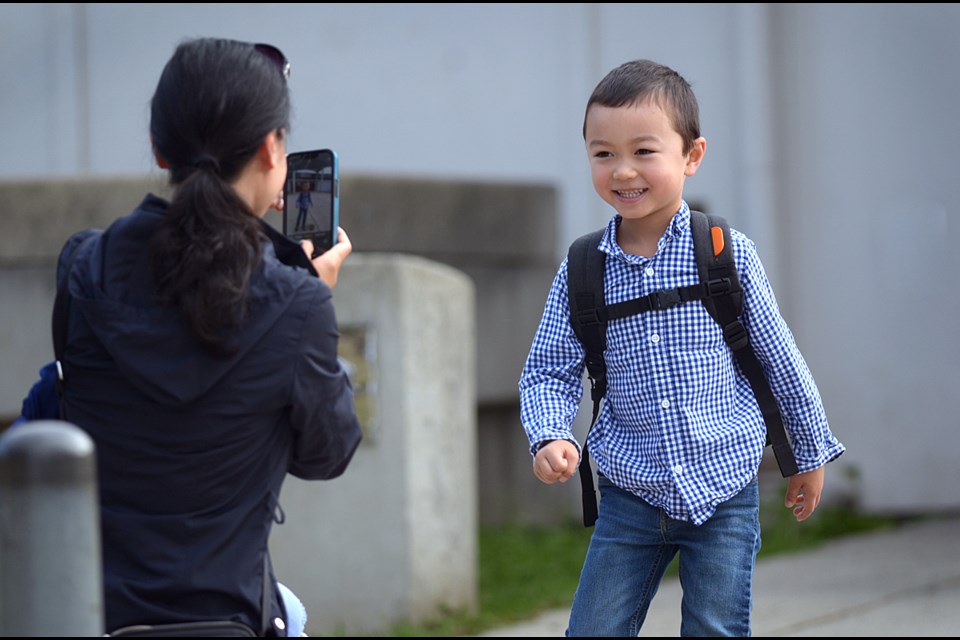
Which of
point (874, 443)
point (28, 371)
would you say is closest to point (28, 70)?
point (28, 371)

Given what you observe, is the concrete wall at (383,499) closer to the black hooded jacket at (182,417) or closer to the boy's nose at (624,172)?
the boy's nose at (624,172)

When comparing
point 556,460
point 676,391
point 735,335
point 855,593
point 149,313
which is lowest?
point 855,593

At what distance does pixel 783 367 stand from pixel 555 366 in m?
0.48

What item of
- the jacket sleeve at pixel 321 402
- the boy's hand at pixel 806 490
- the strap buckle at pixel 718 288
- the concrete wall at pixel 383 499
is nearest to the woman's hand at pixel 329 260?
the jacket sleeve at pixel 321 402

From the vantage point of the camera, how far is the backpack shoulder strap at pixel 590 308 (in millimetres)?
2758

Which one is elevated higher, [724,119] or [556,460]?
[724,119]

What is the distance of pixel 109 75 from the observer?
8.19 m

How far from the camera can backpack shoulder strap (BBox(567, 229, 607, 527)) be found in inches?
109

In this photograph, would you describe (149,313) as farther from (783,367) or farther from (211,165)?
(783,367)

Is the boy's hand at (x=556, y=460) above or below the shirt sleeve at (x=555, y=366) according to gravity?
below

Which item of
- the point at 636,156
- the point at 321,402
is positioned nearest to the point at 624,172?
the point at 636,156

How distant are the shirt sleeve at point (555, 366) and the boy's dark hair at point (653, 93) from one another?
372mm

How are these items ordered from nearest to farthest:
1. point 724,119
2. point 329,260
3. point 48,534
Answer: point 48,534 → point 329,260 → point 724,119

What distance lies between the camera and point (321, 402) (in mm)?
2035
